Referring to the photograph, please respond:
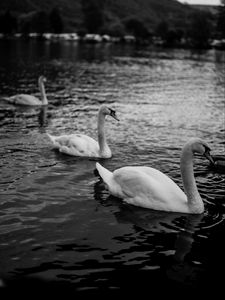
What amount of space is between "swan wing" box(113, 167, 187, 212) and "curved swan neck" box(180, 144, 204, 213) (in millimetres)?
165

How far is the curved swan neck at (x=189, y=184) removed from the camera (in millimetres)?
9297

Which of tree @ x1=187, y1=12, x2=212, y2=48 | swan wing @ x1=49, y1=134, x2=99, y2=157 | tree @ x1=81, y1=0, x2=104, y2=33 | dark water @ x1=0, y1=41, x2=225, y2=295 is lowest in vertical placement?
dark water @ x1=0, y1=41, x2=225, y2=295

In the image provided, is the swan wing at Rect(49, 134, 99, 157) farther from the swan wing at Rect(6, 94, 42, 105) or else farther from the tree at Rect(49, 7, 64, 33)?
the tree at Rect(49, 7, 64, 33)

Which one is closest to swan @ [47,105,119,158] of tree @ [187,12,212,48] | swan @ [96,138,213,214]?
swan @ [96,138,213,214]

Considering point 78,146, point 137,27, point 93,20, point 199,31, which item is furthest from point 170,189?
point 93,20

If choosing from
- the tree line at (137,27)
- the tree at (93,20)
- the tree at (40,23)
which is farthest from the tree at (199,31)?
the tree at (40,23)

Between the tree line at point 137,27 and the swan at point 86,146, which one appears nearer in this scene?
the swan at point 86,146

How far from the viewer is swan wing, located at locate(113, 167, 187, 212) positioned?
934 centimetres

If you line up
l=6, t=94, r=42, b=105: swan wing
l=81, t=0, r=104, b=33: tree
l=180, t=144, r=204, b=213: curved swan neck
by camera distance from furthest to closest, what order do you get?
l=81, t=0, r=104, b=33: tree, l=6, t=94, r=42, b=105: swan wing, l=180, t=144, r=204, b=213: curved swan neck

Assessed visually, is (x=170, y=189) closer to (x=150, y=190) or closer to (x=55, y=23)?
(x=150, y=190)

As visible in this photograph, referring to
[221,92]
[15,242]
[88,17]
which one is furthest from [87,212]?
[88,17]

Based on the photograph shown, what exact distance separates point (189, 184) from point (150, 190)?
0.79 metres

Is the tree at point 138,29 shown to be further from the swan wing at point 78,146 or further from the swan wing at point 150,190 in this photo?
the swan wing at point 150,190

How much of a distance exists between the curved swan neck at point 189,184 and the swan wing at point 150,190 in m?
0.17
